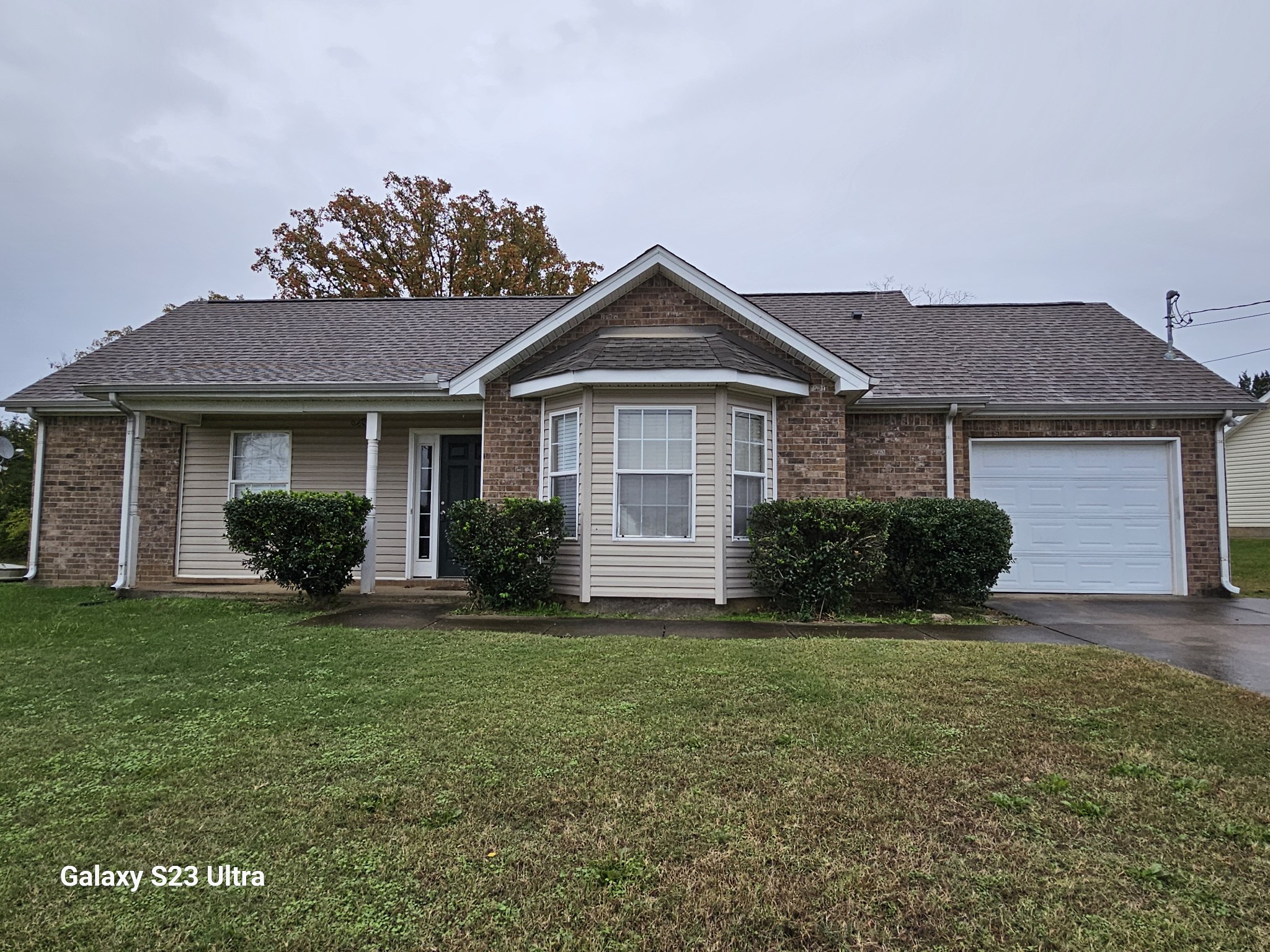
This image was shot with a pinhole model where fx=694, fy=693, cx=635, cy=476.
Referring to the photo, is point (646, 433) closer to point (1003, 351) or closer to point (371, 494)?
point (371, 494)

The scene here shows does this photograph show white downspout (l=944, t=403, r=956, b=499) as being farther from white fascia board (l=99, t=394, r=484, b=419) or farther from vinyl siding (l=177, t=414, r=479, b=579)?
vinyl siding (l=177, t=414, r=479, b=579)

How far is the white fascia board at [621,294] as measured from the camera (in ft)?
29.6

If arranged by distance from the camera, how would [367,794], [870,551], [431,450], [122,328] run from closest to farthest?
[367,794], [870,551], [431,450], [122,328]

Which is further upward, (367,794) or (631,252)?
(631,252)

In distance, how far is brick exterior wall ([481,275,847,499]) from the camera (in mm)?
9062

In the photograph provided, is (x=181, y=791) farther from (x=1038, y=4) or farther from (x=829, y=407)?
(x=1038, y=4)

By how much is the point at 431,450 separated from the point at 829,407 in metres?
6.39

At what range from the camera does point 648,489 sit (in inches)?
334

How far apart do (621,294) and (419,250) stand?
66.4ft

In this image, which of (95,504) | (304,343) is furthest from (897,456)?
(95,504)

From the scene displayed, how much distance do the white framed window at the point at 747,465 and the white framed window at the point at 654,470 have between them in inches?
22.6

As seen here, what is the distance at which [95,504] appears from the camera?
1137 centimetres

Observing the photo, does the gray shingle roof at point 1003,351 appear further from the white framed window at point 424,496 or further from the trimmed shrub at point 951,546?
the white framed window at point 424,496

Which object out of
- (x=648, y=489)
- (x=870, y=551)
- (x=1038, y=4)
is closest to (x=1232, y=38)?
(x=1038, y=4)
